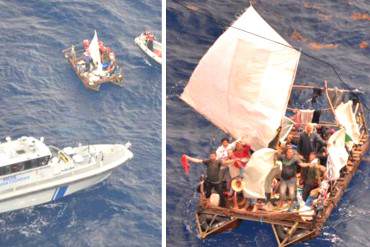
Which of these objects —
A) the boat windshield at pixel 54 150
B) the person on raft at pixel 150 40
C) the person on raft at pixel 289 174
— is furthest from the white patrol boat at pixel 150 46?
the person on raft at pixel 289 174

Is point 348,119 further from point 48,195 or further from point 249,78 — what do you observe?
point 48,195

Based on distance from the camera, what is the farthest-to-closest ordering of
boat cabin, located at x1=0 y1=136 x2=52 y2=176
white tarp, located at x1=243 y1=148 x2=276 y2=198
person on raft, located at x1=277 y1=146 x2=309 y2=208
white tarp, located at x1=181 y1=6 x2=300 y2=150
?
1. boat cabin, located at x1=0 y1=136 x2=52 y2=176
2. white tarp, located at x1=181 y1=6 x2=300 y2=150
3. white tarp, located at x1=243 y1=148 x2=276 y2=198
4. person on raft, located at x1=277 y1=146 x2=309 y2=208

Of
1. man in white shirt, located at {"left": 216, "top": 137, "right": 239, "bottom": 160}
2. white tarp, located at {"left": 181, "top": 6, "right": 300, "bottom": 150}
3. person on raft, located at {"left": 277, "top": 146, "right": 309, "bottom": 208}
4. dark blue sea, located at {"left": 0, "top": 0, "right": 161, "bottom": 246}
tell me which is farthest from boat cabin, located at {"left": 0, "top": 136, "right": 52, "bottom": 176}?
person on raft, located at {"left": 277, "top": 146, "right": 309, "bottom": 208}

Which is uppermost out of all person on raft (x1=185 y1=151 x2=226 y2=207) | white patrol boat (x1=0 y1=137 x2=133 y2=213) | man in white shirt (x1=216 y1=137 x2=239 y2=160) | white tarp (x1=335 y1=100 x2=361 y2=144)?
white tarp (x1=335 y1=100 x2=361 y2=144)

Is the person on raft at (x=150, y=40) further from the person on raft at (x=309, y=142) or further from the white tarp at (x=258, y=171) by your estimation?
the white tarp at (x=258, y=171)

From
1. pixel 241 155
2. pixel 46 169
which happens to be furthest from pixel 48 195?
pixel 241 155

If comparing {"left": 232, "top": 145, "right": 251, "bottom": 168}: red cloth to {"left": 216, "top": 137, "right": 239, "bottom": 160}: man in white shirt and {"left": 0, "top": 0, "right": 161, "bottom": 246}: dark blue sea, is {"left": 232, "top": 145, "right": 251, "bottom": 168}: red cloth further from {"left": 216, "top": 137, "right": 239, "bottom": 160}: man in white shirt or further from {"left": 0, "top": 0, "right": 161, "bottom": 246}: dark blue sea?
{"left": 0, "top": 0, "right": 161, "bottom": 246}: dark blue sea

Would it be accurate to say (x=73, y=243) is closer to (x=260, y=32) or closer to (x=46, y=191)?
(x=46, y=191)
